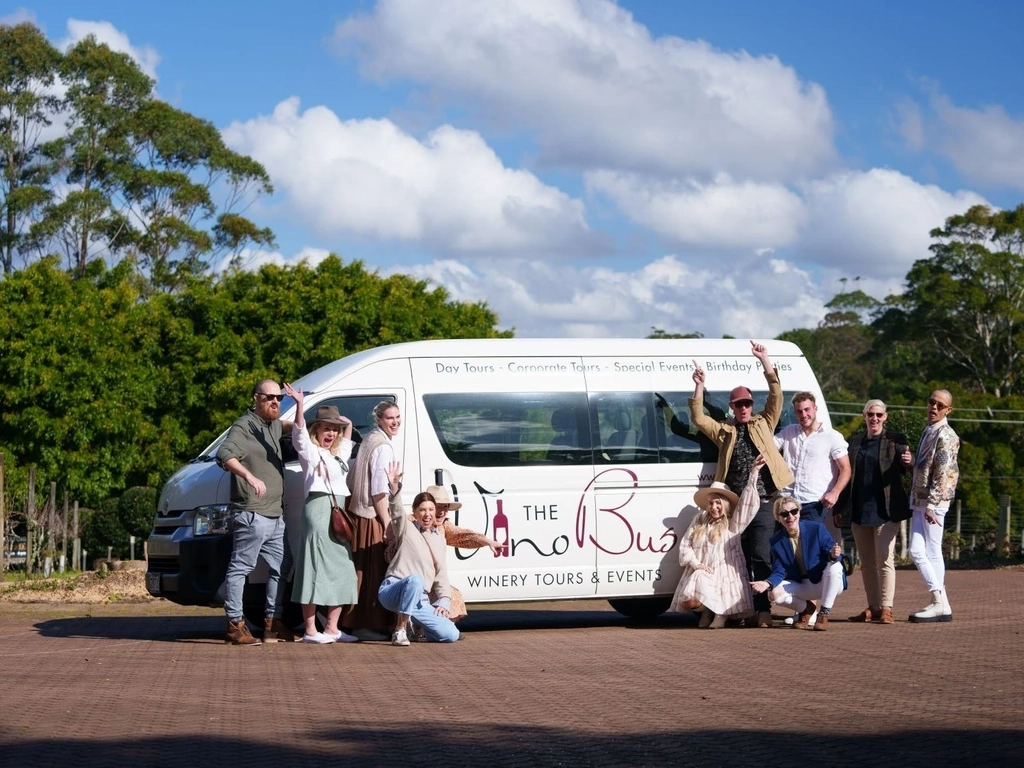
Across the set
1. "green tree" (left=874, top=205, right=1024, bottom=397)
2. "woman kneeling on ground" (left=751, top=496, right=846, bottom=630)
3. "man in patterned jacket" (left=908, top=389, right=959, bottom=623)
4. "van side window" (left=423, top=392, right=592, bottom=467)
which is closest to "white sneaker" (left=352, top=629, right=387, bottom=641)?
"van side window" (left=423, top=392, right=592, bottom=467)

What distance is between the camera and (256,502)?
11.5 m

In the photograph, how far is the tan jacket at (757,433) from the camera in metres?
12.7

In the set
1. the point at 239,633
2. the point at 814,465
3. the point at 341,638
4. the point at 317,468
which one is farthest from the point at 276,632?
the point at 814,465

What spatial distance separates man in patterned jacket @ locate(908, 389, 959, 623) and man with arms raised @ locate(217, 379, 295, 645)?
545 centimetres

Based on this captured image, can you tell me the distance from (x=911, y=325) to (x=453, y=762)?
170ft

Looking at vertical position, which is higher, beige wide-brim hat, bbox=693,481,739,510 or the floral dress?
beige wide-brim hat, bbox=693,481,739,510

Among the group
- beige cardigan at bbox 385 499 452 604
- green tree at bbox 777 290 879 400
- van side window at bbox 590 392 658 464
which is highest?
green tree at bbox 777 290 879 400

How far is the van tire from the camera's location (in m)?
13.9

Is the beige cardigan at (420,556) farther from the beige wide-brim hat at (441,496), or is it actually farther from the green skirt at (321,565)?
the green skirt at (321,565)

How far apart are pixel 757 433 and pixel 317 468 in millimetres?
3896

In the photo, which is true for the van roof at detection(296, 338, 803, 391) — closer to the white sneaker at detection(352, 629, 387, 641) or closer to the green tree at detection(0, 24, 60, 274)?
the white sneaker at detection(352, 629, 387, 641)

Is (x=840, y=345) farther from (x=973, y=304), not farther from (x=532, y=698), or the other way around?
(x=532, y=698)

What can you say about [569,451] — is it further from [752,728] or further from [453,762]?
[453,762]

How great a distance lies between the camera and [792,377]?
13602 mm
